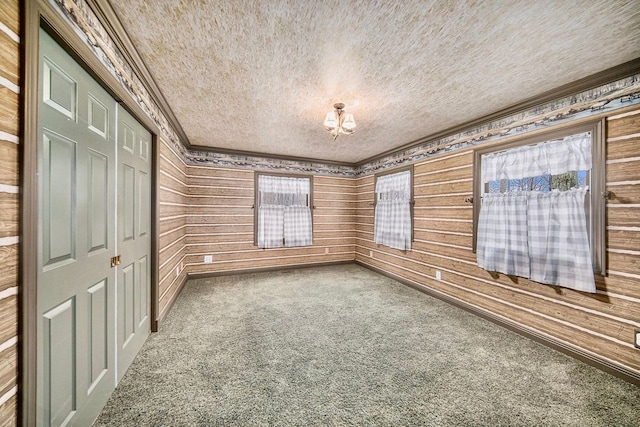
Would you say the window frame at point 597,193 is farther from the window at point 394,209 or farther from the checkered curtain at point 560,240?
the window at point 394,209

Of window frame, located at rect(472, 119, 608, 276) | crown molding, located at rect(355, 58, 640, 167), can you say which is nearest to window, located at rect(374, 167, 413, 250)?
crown molding, located at rect(355, 58, 640, 167)

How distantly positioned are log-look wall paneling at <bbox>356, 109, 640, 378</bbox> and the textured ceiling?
2.58 ft

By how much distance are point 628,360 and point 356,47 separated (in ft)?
10.5

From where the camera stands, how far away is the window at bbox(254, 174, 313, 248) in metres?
4.73

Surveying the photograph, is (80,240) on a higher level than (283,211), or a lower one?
lower

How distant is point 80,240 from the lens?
129 centimetres

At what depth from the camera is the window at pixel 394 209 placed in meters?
4.05

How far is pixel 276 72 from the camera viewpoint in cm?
198

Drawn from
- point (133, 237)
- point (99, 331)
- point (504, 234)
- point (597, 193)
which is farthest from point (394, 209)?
point (99, 331)

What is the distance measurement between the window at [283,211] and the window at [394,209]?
144cm

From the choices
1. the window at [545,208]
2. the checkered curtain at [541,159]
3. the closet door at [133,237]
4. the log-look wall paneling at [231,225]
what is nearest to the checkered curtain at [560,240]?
the window at [545,208]

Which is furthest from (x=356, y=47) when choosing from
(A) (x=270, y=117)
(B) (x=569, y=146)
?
(B) (x=569, y=146)

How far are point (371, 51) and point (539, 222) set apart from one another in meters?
2.31

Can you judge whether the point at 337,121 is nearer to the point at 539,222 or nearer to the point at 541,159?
the point at 541,159
